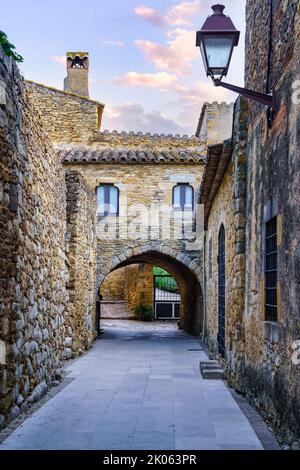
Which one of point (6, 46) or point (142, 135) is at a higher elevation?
point (142, 135)

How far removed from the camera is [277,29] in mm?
5953

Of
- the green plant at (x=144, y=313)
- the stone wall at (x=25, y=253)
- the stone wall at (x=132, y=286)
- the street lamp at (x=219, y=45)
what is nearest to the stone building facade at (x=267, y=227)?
the street lamp at (x=219, y=45)

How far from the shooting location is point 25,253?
22.6 ft

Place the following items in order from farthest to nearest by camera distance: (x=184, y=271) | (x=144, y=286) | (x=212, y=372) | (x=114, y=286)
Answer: (x=114, y=286), (x=144, y=286), (x=184, y=271), (x=212, y=372)

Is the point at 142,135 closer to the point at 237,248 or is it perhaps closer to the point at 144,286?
the point at 144,286

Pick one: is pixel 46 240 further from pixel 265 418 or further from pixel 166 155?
pixel 166 155

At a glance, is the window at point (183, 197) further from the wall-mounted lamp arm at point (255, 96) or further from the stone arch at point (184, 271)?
the wall-mounted lamp arm at point (255, 96)

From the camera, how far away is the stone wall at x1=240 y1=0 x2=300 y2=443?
4918 millimetres

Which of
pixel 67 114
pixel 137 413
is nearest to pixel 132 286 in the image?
pixel 67 114

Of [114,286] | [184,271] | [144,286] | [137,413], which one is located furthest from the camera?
[114,286]

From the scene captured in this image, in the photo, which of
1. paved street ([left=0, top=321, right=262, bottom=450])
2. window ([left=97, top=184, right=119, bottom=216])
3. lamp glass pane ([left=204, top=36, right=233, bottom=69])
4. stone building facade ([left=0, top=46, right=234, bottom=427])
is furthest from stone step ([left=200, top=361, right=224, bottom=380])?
window ([left=97, top=184, right=119, bottom=216])

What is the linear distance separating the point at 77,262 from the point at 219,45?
791 centimetres

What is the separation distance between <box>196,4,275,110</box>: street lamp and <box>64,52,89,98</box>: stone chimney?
21.3 metres

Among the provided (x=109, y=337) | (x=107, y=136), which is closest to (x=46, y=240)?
(x=109, y=337)
